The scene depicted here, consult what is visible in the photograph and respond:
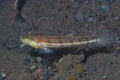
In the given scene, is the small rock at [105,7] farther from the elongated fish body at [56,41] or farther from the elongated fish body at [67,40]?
the elongated fish body at [56,41]

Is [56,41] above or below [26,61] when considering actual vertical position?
above

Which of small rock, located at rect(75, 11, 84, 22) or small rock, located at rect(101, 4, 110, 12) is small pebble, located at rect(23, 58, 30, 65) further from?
small rock, located at rect(101, 4, 110, 12)

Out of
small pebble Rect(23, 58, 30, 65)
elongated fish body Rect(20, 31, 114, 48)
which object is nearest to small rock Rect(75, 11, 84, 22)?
elongated fish body Rect(20, 31, 114, 48)

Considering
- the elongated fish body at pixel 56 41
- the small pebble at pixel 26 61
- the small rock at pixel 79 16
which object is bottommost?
the small pebble at pixel 26 61

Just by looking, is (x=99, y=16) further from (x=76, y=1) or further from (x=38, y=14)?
(x=38, y=14)

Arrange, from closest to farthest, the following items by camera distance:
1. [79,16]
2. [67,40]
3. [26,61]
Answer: [67,40] → [26,61] → [79,16]

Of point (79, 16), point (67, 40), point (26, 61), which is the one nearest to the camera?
point (67, 40)

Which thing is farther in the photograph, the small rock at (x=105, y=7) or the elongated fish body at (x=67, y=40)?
the small rock at (x=105, y=7)

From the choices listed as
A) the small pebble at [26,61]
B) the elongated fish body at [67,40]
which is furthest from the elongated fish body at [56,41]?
the small pebble at [26,61]

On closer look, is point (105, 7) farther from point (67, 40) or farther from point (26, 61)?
point (26, 61)

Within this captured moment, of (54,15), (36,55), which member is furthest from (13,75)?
(54,15)

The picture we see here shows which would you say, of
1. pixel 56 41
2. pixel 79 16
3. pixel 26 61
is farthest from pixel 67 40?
pixel 79 16
